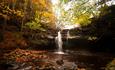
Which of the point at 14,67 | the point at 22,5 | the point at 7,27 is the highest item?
the point at 22,5

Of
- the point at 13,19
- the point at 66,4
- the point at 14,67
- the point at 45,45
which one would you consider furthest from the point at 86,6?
the point at 13,19

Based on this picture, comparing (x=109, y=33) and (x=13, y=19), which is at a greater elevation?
(x=13, y=19)

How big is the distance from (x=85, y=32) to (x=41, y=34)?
19.8ft

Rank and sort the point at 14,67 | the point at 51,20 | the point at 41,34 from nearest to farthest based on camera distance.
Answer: the point at 14,67 → the point at 41,34 → the point at 51,20

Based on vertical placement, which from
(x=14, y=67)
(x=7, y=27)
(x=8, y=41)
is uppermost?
(x=7, y=27)

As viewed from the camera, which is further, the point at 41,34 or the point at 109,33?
the point at 41,34

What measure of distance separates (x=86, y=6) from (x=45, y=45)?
17.1 metres

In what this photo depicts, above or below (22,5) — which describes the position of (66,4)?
below

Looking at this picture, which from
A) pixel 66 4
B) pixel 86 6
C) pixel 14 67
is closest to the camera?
pixel 86 6

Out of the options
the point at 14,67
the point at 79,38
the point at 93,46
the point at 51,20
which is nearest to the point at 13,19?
the point at 51,20

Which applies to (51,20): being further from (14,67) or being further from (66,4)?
(66,4)

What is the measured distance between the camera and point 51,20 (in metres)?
26.9

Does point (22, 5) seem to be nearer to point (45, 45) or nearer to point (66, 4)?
point (45, 45)

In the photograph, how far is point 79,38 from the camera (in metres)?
23.6
